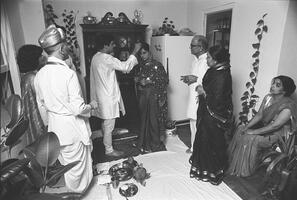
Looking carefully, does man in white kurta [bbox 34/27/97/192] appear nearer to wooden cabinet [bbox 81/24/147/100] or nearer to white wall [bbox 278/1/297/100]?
wooden cabinet [bbox 81/24/147/100]

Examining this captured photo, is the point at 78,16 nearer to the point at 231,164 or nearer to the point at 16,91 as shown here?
the point at 16,91

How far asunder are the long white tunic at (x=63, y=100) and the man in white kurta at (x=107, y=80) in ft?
2.46

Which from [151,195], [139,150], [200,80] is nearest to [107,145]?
[139,150]

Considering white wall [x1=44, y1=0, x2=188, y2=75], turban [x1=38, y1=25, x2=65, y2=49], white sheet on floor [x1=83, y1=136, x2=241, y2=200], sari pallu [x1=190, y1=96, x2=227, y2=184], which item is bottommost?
white sheet on floor [x1=83, y1=136, x2=241, y2=200]

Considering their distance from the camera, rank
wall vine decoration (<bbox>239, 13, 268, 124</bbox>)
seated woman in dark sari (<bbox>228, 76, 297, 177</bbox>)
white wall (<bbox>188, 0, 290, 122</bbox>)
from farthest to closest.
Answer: wall vine decoration (<bbox>239, 13, 268, 124</bbox>) → white wall (<bbox>188, 0, 290, 122</bbox>) → seated woman in dark sari (<bbox>228, 76, 297, 177</bbox>)

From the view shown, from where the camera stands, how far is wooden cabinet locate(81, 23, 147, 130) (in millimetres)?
3143

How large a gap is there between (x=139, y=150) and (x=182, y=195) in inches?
37.4

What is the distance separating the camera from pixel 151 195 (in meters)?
1.84

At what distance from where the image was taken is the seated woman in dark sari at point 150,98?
2.54 metres

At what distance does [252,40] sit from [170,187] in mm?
1933

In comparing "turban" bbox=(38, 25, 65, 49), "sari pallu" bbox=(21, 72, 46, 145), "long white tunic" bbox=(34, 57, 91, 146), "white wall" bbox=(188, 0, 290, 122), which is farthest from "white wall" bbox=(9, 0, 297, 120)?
"long white tunic" bbox=(34, 57, 91, 146)

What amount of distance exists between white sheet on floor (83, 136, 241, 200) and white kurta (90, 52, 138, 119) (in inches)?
24.8

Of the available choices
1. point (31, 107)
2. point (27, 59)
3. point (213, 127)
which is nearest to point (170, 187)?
point (213, 127)

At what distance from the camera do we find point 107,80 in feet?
7.80
